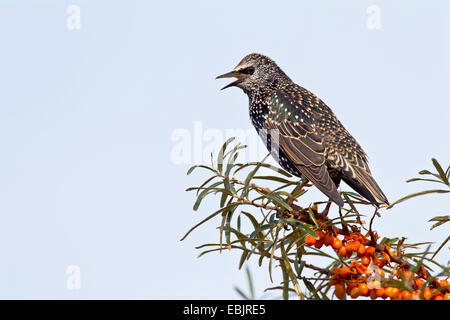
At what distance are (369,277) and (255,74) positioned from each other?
442 centimetres

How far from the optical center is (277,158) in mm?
5875

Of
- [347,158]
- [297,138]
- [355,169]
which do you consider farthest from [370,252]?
[297,138]

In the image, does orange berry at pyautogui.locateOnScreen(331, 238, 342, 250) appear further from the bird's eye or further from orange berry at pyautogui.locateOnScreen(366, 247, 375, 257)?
the bird's eye

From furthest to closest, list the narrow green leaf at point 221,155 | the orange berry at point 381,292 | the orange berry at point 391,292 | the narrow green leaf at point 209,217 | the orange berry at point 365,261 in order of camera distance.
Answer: the narrow green leaf at point 221,155 < the narrow green leaf at point 209,217 < the orange berry at point 365,261 < the orange berry at point 381,292 < the orange berry at point 391,292

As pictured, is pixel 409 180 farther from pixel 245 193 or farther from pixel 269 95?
pixel 269 95

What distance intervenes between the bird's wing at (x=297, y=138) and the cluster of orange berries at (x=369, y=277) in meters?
1.61

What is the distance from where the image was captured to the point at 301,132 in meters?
5.79

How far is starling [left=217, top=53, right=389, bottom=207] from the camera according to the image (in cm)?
521

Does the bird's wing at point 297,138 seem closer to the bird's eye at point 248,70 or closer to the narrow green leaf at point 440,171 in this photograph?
the bird's eye at point 248,70

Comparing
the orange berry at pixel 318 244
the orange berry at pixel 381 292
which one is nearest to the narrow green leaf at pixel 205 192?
the orange berry at pixel 318 244

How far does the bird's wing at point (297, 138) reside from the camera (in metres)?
5.27
